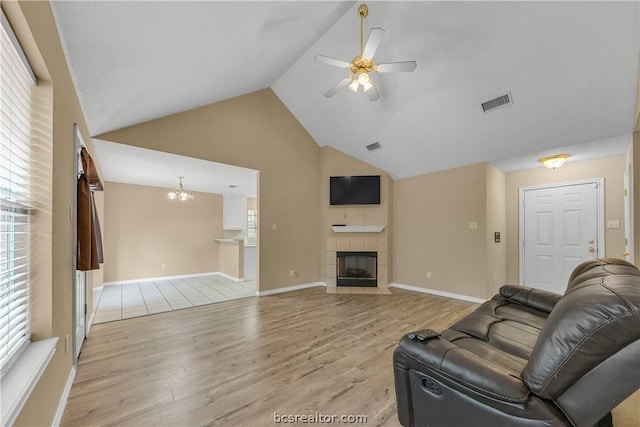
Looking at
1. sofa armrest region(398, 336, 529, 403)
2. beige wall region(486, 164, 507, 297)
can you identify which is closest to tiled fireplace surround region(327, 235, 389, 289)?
beige wall region(486, 164, 507, 297)

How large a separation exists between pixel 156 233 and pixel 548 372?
7065 mm

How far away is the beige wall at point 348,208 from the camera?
5288 millimetres

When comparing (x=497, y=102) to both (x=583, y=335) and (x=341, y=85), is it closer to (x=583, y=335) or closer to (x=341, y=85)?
(x=341, y=85)

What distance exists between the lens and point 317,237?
5.52m

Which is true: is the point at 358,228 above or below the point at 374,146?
below

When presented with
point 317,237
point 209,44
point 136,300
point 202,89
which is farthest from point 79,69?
point 317,237

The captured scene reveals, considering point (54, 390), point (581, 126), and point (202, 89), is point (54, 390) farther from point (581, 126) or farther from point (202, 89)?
point (581, 126)

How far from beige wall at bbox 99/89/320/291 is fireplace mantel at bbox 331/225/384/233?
54 cm

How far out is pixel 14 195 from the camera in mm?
1246

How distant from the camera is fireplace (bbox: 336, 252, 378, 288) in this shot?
5.21m

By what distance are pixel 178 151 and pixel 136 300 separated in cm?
266

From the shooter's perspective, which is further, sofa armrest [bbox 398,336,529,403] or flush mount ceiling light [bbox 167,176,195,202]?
flush mount ceiling light [bbox 167,176,195,202]

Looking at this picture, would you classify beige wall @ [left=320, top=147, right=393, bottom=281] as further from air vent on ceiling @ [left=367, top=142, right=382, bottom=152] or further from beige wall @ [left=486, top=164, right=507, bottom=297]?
beige wall @ [left=486, top=164, right=507, bottom=297]

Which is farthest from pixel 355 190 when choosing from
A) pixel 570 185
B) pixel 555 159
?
pixel 570 185
